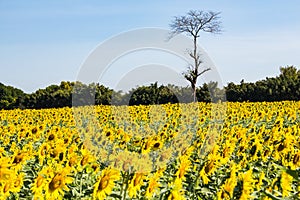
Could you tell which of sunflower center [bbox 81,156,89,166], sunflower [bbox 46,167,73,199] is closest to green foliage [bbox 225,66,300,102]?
sunflower center [bbox 81,156,89,166]

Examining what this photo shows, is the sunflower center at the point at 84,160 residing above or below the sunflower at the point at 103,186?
above

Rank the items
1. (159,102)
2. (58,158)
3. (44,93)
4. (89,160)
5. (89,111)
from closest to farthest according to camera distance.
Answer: (89,160) → (58,158) → (89,111) → (159,102) → (44,93)

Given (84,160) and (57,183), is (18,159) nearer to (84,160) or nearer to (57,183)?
(84,160)

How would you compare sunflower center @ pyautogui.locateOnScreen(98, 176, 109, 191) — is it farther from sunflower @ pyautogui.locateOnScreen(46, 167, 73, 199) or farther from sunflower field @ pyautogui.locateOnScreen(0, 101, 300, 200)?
sunflower @ pyautogui.locateOnScreen(46, 167, 73, 199)

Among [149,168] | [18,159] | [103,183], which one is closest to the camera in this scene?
[103,183]

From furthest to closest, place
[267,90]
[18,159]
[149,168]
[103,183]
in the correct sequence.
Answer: [267,90] < [18,159] < [149,168] < [103,183]

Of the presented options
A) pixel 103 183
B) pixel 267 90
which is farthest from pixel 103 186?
pixel 267 90

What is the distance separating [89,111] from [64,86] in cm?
1835

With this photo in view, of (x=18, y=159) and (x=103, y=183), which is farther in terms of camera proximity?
(x=18, y=159)

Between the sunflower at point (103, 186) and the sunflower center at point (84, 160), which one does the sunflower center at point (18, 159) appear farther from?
the sunflower at point (103, 186)

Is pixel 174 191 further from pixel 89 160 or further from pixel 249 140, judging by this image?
pixel 249 140

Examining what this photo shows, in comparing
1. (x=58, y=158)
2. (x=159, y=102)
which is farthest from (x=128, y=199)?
(x=159, y=102)

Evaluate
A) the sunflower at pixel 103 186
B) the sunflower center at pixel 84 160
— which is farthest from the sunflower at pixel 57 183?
the sunflower center at pixel 84 160

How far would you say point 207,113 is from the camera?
1288 cm
